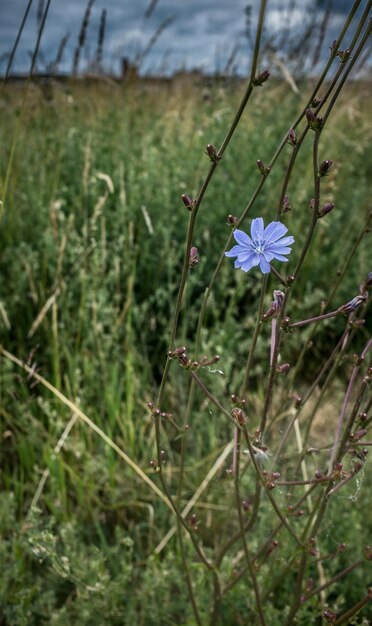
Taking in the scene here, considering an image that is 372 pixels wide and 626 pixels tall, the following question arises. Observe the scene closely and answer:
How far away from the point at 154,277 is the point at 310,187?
123cm

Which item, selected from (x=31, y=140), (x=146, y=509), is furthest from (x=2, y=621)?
(x=31, y=140)

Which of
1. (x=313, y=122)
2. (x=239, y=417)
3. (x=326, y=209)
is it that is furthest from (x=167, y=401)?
(x=313, y=122)

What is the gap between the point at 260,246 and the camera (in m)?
1.07

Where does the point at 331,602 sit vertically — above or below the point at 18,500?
below

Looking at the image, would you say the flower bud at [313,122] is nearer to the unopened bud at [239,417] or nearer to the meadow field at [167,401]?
the meadow field at [167,401]

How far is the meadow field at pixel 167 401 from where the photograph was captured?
5.11 feet

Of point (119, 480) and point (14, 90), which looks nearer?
point (119, 480)

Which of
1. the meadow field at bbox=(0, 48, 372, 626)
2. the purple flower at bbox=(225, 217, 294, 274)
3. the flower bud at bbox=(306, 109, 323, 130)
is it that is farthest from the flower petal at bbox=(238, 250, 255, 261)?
the flower bud at bbox=(306, 109, 323, 130)

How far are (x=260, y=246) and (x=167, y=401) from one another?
2010 mm

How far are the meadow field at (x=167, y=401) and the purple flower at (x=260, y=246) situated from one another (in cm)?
8

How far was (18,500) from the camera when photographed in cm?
247

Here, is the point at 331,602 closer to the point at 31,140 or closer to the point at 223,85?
the point at 31,140

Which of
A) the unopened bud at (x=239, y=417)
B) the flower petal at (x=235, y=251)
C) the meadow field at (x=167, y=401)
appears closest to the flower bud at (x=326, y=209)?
the meadow field at (x=167, y=401)

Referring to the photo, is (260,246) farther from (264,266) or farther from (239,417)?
(239,417)
